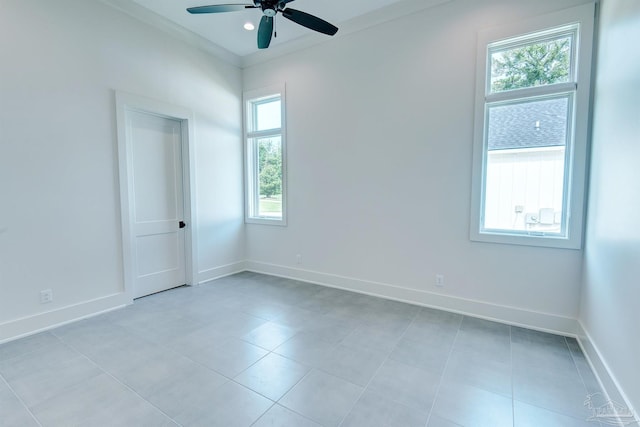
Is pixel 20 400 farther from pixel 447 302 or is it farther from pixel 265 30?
pixel 447 302

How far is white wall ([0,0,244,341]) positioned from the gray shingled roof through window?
3804 mm

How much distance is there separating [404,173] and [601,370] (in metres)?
2.28

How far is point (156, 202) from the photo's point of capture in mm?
3789

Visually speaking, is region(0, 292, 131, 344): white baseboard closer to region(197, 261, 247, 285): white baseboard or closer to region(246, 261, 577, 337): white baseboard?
region(197, 261, 247, 285): white baseboard

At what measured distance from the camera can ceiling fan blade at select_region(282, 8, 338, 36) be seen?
2.50 metres

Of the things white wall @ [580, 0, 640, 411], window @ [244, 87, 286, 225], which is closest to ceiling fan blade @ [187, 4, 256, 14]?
window @ [244, 87, 286, 225]

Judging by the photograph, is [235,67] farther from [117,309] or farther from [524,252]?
[524,252]

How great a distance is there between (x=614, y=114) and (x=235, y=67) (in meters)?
4.51

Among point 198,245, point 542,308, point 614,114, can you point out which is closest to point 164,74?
point 198,245

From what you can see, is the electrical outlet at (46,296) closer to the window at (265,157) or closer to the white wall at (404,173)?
the window at (265,157)

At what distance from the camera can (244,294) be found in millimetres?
3734

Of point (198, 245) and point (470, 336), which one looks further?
point (198, 245)

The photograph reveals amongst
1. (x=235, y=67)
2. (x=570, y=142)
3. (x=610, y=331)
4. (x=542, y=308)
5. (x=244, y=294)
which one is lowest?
(x=244, y=294)

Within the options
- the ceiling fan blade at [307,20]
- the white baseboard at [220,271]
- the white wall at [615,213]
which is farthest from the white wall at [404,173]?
the ceiling fan blade at [307,20]
